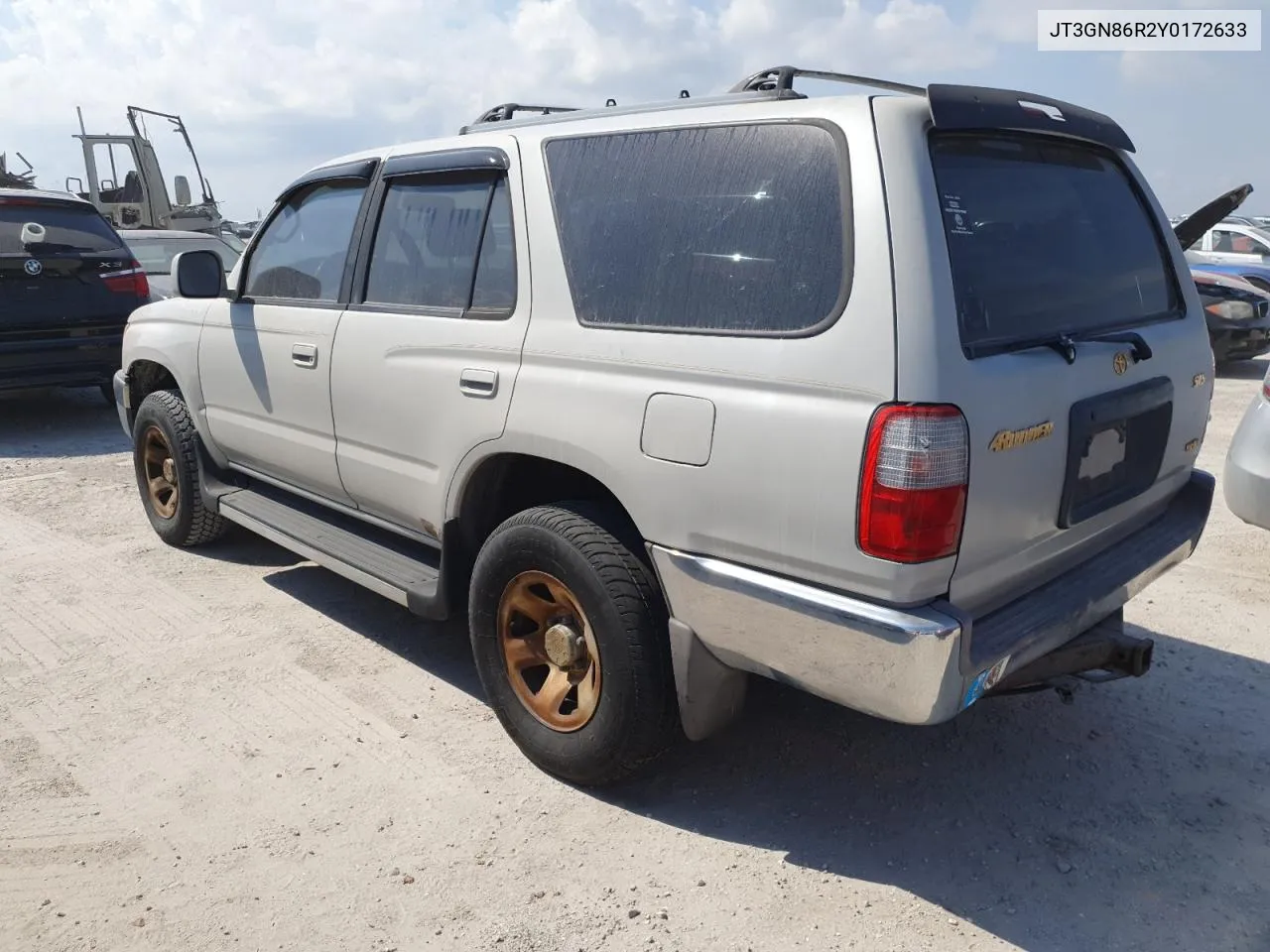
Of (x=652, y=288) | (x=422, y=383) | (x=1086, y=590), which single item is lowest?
(x=1086, y=590)

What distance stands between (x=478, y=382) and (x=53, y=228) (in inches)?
256

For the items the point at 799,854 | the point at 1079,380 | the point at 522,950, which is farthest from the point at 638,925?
the point at 1079,380

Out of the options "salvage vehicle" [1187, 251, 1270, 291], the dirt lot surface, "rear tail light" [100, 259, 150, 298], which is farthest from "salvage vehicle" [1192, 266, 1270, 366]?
"rear tail light" [100, 259, 150, 298]

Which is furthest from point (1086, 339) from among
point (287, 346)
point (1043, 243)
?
point (287, 346)

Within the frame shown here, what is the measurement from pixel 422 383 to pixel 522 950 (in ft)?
5.80

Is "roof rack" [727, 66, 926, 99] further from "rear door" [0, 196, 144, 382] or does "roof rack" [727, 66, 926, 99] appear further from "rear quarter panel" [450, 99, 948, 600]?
"rear door" [0, 196, 144, 382]

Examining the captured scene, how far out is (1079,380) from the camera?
2.60 meters

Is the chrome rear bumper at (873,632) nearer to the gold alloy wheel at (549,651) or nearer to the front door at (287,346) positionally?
the gold alloy wheel at (549,651)

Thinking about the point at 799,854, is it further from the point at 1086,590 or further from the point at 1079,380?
the point at 1079,380

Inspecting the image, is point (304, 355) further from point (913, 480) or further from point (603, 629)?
point (913, 480)

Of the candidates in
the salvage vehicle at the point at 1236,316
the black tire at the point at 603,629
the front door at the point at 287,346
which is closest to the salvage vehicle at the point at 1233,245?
the salvage vehicle at the point at 1236,316

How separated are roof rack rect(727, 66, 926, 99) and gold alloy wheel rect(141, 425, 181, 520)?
3657mm

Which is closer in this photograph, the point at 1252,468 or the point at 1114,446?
the point at 1114,446

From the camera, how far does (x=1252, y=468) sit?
14.3 ft
